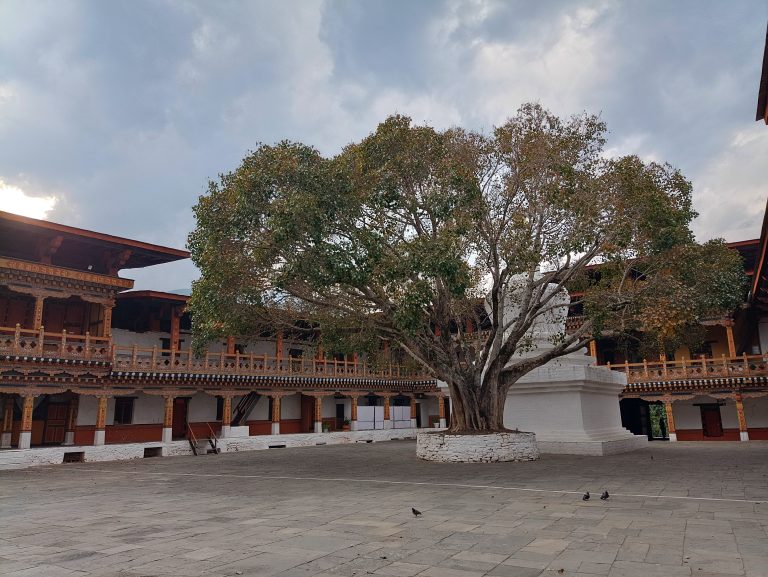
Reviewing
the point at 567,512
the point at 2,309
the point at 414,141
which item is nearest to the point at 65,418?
the point at 2,309

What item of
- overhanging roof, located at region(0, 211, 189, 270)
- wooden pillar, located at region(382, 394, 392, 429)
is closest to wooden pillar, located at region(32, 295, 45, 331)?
overhanging roof, located at region(0, 211, 189, 270)

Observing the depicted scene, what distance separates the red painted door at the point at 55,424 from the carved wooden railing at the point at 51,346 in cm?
253

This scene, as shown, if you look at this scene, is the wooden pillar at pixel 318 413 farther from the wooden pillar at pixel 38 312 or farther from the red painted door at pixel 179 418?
the wooden pillar at pixel 38 312

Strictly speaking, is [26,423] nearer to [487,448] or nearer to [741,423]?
[487,448]

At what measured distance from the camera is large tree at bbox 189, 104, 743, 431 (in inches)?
527

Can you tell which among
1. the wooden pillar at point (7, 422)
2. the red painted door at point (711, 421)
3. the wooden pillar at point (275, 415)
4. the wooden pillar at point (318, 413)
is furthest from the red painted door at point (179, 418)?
the red painted door at point (711, 421)

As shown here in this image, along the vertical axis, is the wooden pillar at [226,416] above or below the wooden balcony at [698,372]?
below

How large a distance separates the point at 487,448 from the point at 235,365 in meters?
15.5

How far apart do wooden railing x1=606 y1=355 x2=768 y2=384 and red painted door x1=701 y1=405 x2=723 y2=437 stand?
227cm

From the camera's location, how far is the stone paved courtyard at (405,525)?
5145 mm

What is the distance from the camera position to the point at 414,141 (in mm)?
15352

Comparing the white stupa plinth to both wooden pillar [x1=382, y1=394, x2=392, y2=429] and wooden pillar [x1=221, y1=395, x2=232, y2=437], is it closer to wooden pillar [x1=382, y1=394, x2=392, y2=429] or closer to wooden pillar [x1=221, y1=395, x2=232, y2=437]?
wooden pillar [x1=221, y1=395, x2=232, y2=437]

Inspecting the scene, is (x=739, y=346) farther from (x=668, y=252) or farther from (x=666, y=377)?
(x=668, y=252)

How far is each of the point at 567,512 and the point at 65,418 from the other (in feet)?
73.9
